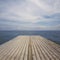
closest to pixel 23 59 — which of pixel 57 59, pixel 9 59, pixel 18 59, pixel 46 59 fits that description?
pixel 18 59

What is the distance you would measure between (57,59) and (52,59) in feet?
1.19

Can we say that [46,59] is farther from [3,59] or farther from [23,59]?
[3,59]

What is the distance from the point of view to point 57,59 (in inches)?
313

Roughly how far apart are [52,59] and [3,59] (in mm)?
3527

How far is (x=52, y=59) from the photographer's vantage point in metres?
7.93

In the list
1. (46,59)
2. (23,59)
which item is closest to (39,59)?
(46,59)

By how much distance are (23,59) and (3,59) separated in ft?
4.77

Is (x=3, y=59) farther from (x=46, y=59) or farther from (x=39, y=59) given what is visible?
(x=46, y=59)

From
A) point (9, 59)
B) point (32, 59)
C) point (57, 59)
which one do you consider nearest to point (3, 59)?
point (9, 59)

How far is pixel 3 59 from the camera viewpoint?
8000 mm

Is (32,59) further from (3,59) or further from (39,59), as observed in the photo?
(3,59)

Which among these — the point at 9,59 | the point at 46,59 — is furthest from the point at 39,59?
the point at 9,59

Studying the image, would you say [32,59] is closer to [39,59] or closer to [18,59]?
[39,59]

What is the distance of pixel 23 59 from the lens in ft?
25.9
